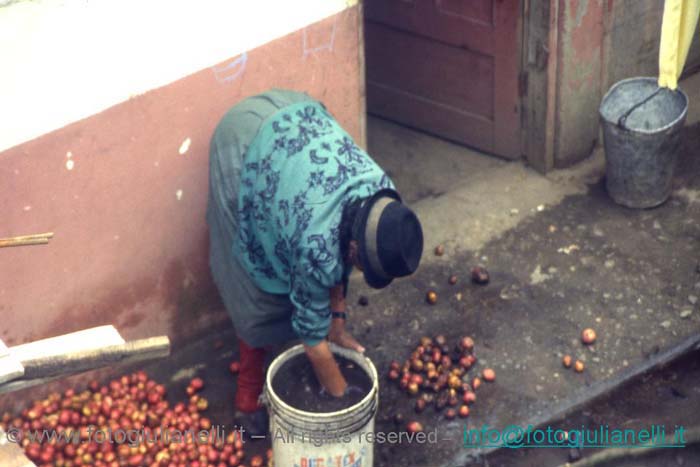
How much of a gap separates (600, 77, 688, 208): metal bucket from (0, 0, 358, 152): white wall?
8.13ft

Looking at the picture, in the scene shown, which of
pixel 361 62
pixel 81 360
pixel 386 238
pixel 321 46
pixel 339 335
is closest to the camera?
pixel 81 360

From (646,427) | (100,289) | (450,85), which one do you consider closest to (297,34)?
(100,289)

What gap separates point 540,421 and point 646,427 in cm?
57

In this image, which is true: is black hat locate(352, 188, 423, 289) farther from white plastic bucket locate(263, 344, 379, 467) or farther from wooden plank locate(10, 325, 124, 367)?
wooden plank locate(10, 325, 124, 367)

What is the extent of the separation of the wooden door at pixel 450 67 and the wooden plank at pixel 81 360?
14.1 feet

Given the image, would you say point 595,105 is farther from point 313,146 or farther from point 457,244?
point 313,146

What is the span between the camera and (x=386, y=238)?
4316 millimetres

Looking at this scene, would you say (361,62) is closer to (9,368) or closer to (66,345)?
(66,345)

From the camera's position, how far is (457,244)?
677 cm

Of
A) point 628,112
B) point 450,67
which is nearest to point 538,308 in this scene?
point 628,112

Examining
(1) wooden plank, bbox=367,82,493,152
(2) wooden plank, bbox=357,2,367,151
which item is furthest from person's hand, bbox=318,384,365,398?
(1) wooden plank, bbox=367,82,493,152

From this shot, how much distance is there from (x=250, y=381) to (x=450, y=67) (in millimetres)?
3070

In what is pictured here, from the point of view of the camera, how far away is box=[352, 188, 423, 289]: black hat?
432cm

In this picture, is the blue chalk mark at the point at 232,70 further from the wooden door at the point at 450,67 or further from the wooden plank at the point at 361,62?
the wooden door at the point at 450,67
